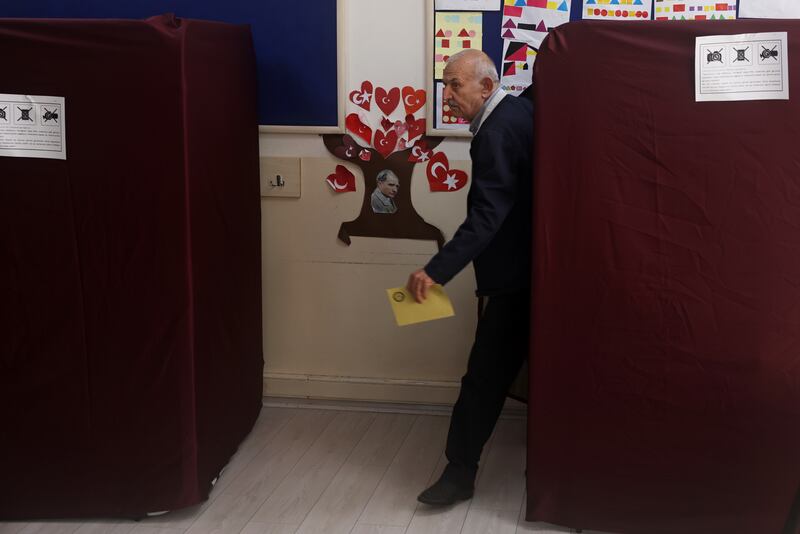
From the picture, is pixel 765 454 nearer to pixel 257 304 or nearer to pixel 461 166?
pixel 461 166

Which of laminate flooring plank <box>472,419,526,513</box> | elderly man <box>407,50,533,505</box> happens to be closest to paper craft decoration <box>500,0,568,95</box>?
elderly man <box>407,50,533,505</box>

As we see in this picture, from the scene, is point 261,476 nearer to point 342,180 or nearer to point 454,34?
point 342,180

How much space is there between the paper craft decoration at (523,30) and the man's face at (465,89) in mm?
572

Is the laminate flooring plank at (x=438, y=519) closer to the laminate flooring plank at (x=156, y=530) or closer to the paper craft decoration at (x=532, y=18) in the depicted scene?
the laminate flooring plank at (x=156, y=530)

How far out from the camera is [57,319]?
7.65 feet

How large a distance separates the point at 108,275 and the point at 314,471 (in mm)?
936

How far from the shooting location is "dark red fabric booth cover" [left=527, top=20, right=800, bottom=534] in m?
2.08

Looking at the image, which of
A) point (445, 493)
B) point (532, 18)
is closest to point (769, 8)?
point (532, 18)

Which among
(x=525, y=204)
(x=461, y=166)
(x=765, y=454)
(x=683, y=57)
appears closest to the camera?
(x=683, y=57)

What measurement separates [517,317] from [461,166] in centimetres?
81

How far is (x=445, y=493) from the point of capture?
8.21 feet

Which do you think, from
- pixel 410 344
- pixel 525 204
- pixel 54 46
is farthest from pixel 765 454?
pixel 54 46

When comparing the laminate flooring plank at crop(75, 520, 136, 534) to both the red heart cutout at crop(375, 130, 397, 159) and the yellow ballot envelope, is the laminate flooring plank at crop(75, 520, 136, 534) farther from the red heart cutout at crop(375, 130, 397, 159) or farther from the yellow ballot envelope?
the red heart cutout at crop(375, 130, 397, 159)

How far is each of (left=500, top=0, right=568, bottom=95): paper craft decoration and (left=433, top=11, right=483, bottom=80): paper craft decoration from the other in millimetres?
92
